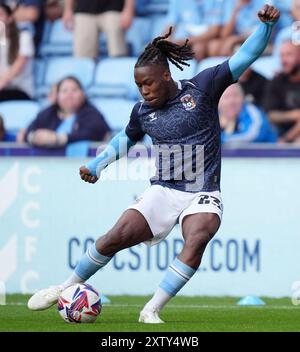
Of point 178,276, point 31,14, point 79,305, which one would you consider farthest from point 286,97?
point 79,305

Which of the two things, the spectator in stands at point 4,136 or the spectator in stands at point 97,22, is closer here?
the spectator in stands at point 4,136

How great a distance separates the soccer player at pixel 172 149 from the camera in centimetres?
900

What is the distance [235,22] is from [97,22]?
7.16 ft

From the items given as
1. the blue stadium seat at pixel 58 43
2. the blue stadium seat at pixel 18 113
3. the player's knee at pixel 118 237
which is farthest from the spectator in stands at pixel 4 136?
the player's knee at pixel 118 237

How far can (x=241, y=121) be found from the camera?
14258mm

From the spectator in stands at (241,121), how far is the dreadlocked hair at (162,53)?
4.82m

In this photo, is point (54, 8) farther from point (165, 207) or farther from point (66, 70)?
point (165, 207)

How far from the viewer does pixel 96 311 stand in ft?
29.7

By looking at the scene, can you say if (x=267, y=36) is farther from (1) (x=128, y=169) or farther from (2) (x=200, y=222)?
(1) (x=128, y=169)

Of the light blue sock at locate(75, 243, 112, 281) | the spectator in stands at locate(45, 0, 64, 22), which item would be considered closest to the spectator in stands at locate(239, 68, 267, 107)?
the spectator in stands at locate(45, 0, 64, 22)

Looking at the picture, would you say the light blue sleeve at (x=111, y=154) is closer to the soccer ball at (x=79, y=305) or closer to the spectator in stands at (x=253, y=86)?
the soccer ball at (x=79, y=305)

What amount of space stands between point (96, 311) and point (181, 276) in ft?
2.64

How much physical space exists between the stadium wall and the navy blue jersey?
12.7 feet
